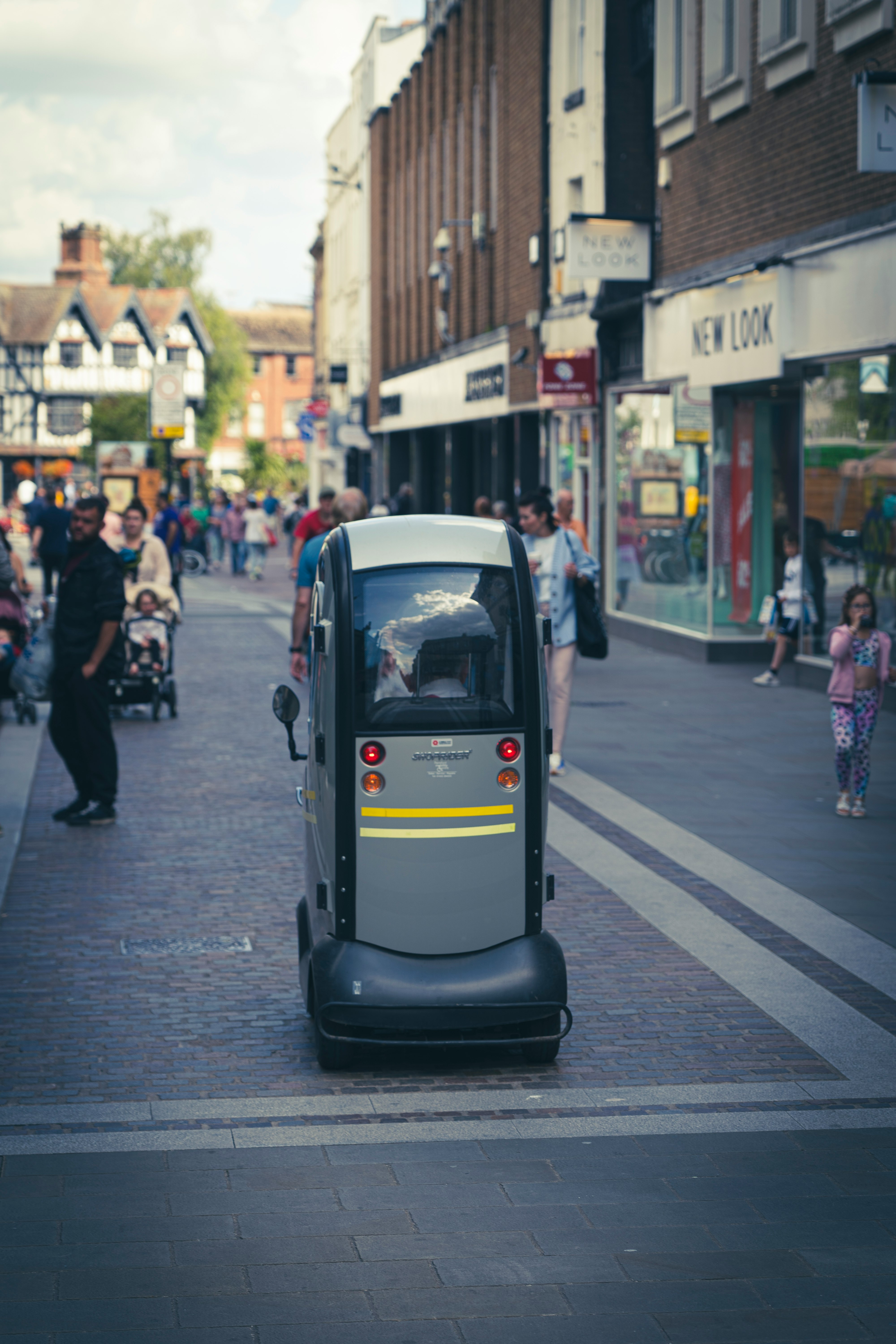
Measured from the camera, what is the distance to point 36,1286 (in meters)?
4.03

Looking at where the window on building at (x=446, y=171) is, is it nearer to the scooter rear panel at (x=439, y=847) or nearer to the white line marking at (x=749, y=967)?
the white line marking at (x=749, y=967)

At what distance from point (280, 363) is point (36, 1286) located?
387ft

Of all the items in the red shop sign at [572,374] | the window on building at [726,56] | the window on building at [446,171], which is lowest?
the red shop sign at [572,374]

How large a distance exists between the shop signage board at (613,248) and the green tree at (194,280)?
6927 centimetres

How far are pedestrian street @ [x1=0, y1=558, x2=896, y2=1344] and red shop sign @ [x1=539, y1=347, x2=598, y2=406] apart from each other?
47.1ft

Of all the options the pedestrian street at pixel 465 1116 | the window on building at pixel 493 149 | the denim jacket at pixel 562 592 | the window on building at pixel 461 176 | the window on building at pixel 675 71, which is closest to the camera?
the pedestrian street at pixel 465 1116

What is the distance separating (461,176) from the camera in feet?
117

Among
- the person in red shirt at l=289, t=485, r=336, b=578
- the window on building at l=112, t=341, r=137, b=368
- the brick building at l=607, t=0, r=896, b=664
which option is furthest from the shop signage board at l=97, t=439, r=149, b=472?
the window on building at l=112, t=341, r=137, b=368

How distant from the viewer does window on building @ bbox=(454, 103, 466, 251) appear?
115 feet

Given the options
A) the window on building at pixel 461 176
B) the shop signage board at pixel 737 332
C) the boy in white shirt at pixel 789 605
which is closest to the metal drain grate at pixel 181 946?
the boy in white shirt at pixel 789 605

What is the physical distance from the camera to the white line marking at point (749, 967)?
5910 mm

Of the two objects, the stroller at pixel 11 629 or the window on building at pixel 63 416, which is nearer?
the stroller at pixel 11 629

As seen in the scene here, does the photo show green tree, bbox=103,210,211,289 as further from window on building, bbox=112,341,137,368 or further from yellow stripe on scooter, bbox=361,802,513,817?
yellow stripe on scooter, bbox=361,802,513,817

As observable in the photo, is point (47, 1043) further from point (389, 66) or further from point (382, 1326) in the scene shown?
point (389, 66)
